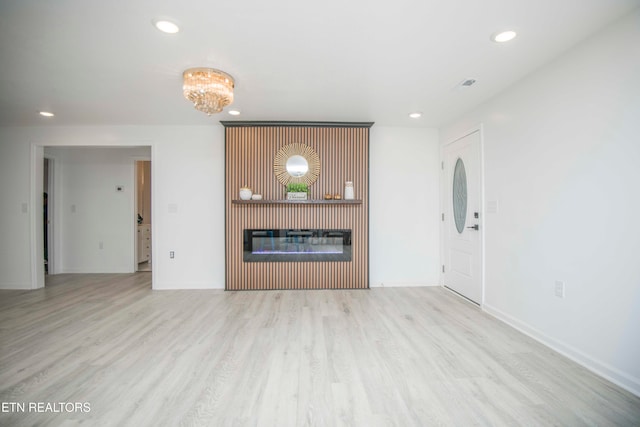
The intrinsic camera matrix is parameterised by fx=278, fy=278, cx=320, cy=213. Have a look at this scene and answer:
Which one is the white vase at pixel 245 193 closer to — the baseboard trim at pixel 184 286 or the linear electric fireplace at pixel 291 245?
the linear electric fireplace at pixel 291 245

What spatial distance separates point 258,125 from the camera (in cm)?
410

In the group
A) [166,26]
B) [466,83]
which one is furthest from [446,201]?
[166,26]

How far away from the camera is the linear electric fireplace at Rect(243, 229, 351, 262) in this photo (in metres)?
4.15

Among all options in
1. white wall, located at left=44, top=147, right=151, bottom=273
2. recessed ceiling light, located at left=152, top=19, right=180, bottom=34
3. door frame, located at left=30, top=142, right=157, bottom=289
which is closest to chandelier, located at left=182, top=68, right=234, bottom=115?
recessed ceiling light, located at left=152, top=19, right=180, bottom=34

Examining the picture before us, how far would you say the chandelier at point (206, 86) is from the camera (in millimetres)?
2551

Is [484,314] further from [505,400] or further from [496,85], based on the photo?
[496,85]

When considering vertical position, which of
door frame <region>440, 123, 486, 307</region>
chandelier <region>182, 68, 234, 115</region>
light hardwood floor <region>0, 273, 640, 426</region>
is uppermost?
chandelier <region>182, 68, 234, 115</region>

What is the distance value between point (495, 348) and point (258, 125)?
3845mm

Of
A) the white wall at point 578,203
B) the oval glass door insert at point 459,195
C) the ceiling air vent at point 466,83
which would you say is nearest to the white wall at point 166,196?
the oval glass door insert at point 459,195

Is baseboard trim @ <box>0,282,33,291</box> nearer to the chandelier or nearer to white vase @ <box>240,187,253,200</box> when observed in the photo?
white vase @ <box>240,187,253,200</box>

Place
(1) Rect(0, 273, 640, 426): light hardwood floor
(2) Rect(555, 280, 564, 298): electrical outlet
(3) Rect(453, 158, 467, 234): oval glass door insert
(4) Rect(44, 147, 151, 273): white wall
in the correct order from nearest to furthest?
1. (1) Rect(0, 273, 640, 426): light hardwood floor
2. (2) Rect(555, 280, 564, 298): electrical outlet
3. (3) Rect(453, 158, 467, 234): oval glass door insert
4. (4) Rect(44, 147, 151, 273): white wall

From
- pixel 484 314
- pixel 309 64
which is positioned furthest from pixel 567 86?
pixel 484 314

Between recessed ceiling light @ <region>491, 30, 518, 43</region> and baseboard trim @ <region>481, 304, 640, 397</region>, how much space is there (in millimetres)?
2459

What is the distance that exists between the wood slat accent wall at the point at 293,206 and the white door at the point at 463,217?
3.99ft
